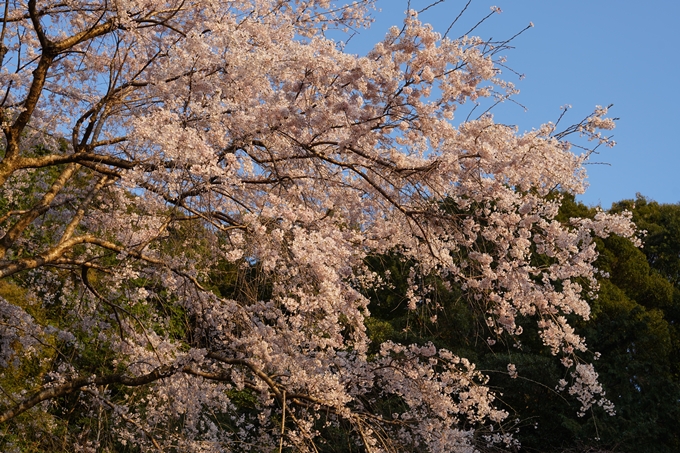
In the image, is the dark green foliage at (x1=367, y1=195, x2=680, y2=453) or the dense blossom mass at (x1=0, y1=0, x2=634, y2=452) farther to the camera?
the dark green foliage at (x1=367, y1=195, x2=680, y2=453)

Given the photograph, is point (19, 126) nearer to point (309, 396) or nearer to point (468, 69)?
point (309, 396)

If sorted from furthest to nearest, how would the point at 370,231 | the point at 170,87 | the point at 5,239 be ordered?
the point at 370,231
the point at 5,239
the point at 170,87

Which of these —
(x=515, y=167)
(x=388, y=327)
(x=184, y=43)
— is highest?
(x=388, y=327)

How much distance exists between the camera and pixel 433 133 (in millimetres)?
4703

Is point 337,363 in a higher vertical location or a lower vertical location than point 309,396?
higher

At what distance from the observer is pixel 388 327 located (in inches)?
543

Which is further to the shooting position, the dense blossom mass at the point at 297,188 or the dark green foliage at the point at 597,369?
the dark green foliage at the point at 597,369

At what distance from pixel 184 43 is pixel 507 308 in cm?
298

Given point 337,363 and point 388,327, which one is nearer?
point 337,363

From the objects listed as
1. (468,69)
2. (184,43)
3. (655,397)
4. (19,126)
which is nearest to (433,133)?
(468,69)

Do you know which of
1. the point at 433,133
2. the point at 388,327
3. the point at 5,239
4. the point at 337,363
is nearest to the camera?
the point at 433,133

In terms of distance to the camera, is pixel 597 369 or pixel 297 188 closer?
pixel 297 188

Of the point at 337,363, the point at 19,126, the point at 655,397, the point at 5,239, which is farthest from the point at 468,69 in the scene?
the point at 655,397

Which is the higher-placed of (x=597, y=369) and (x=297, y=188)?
(x=597, y=369)
